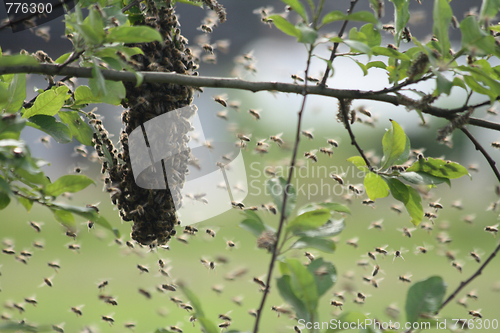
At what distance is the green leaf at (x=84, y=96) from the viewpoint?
67 cm

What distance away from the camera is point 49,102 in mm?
646

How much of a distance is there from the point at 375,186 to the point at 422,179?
0.29 ft

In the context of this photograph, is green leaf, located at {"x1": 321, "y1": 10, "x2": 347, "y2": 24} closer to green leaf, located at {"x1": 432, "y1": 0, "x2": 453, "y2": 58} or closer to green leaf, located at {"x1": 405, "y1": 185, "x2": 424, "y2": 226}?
green leaf, located at {"x1": 432, "y1": 0, "x2": 453, "y2": 58}

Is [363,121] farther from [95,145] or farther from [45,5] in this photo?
[45,5]

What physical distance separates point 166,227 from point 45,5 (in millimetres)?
519

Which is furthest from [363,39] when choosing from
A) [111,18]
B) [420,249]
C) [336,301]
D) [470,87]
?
[336,301]

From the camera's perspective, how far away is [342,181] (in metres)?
1.02

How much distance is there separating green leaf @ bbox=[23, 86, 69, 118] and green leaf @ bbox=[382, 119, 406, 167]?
1.89 ft

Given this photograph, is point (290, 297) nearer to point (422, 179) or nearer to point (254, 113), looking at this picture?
point (422, 179)

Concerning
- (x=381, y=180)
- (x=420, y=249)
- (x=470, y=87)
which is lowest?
(x=420, y=249)

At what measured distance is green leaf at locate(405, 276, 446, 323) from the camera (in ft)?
1.51

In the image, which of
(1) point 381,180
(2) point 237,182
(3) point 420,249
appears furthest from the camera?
(3) point 420,249

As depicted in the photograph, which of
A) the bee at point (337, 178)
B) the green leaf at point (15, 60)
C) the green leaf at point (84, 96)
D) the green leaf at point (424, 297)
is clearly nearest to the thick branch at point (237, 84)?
the green leaf at point (15, 60)

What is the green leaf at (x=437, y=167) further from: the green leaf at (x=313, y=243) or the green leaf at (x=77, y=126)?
the green leaf at (x=77, y=126)
